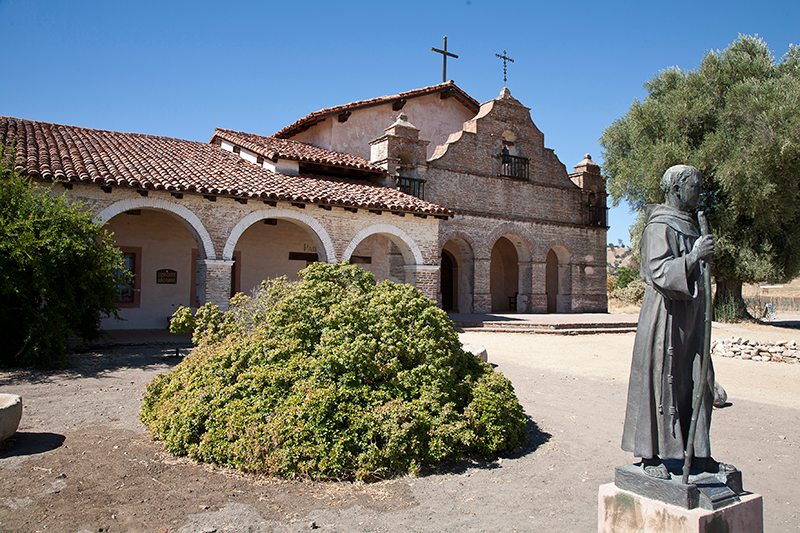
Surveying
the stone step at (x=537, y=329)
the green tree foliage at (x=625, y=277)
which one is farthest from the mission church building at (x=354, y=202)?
the green tree foliage at (x=625, y=277)

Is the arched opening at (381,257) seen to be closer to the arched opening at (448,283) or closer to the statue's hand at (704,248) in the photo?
the arched opening at (448,283)

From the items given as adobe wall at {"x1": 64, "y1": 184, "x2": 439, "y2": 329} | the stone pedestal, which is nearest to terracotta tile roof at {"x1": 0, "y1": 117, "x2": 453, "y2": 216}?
adobe wall at {"x1": 64, "y1": 184, "x2": 439, "y2": 329}

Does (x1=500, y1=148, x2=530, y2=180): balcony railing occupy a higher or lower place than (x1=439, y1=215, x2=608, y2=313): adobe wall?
higher

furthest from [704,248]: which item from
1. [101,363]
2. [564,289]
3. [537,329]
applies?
[564,289]

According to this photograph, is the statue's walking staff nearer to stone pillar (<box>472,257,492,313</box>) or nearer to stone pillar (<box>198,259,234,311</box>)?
stone pillar (<box>198,259,234,311</box>)

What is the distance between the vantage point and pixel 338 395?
4.52 m

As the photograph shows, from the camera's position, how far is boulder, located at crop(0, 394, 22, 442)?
468cm

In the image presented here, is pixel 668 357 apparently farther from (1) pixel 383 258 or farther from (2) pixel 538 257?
(2) pixel 538 257

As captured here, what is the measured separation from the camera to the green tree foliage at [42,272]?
8.36 m

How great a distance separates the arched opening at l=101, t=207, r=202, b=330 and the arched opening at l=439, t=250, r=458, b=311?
9673 millimetres

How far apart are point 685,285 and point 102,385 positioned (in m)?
7.65

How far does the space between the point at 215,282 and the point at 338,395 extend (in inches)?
356

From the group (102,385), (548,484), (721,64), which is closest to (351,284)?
(548,484)

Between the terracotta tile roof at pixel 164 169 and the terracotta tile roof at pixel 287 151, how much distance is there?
1.62 feet
